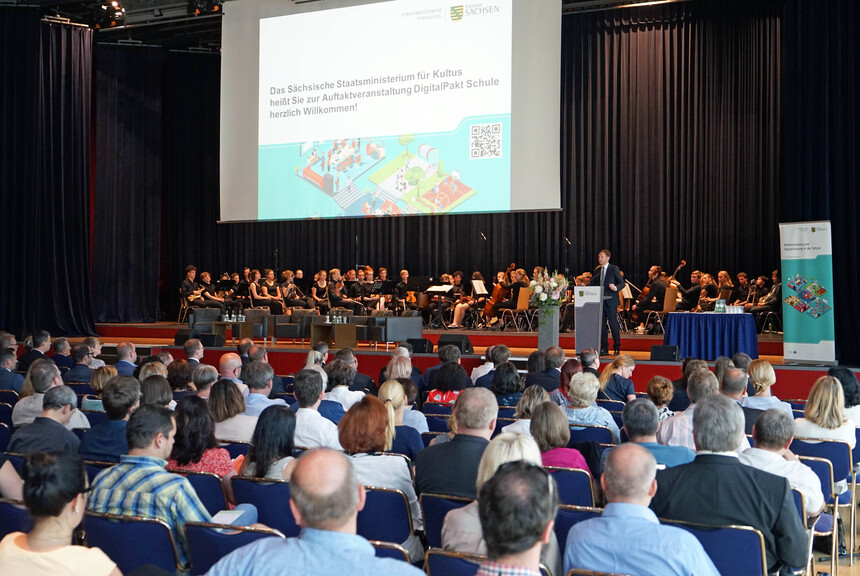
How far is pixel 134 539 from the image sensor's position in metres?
2.57

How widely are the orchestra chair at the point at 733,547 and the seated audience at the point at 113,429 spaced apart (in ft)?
7.98

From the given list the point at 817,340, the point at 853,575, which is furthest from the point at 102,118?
the point at 853,575

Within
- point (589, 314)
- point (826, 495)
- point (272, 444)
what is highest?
point (589, 314)

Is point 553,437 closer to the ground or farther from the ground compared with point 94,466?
farther from the ground

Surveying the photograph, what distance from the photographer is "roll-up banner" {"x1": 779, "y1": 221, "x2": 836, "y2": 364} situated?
9055mm

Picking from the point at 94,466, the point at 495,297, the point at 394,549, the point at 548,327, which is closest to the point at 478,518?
the point at 394,549

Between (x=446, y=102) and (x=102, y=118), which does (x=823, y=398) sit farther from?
(x=102, y=118)

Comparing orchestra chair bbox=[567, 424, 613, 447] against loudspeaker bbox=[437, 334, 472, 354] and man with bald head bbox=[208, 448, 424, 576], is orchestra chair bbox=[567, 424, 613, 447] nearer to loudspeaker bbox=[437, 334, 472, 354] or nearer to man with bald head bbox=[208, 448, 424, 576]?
man with bald head bbox=[208, 448, 424, 576]

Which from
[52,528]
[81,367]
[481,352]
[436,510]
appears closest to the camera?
[52,528]

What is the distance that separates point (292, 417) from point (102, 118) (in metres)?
14.0

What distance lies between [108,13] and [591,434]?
1234cm

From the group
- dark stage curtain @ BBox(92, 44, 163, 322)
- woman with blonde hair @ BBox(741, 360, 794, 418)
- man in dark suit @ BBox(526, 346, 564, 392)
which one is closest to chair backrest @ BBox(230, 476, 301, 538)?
woman with blonde hair @ BBox(741, 360, 794, 418)

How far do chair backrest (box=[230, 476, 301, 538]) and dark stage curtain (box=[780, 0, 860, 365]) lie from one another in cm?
816

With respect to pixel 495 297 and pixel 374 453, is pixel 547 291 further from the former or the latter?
pixel 374 453
